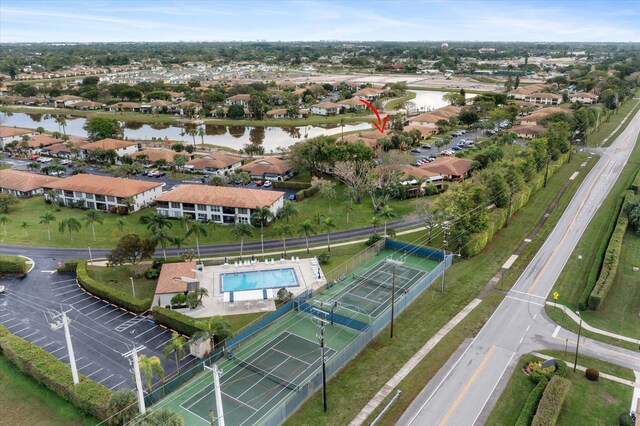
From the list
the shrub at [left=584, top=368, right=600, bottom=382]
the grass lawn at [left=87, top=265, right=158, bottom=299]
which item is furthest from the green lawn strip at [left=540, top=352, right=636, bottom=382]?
the grass lawn at [left=87, top=265, right=158, bottom=299]

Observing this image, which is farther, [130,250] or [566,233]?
[566,233]

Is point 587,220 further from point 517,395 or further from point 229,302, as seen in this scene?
point 229,302

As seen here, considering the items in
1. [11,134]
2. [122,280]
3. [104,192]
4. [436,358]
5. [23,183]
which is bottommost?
[436,358]

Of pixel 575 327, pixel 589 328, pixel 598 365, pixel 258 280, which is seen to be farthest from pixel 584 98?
pixel 258 280

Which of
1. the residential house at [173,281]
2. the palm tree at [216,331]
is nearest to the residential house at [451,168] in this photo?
the residential house at [173,281]

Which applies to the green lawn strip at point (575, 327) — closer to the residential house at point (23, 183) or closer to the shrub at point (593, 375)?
the shrub at point (593, 375)

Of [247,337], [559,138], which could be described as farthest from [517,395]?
[559,138]

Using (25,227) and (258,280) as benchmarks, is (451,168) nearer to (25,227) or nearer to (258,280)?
(258,280)
